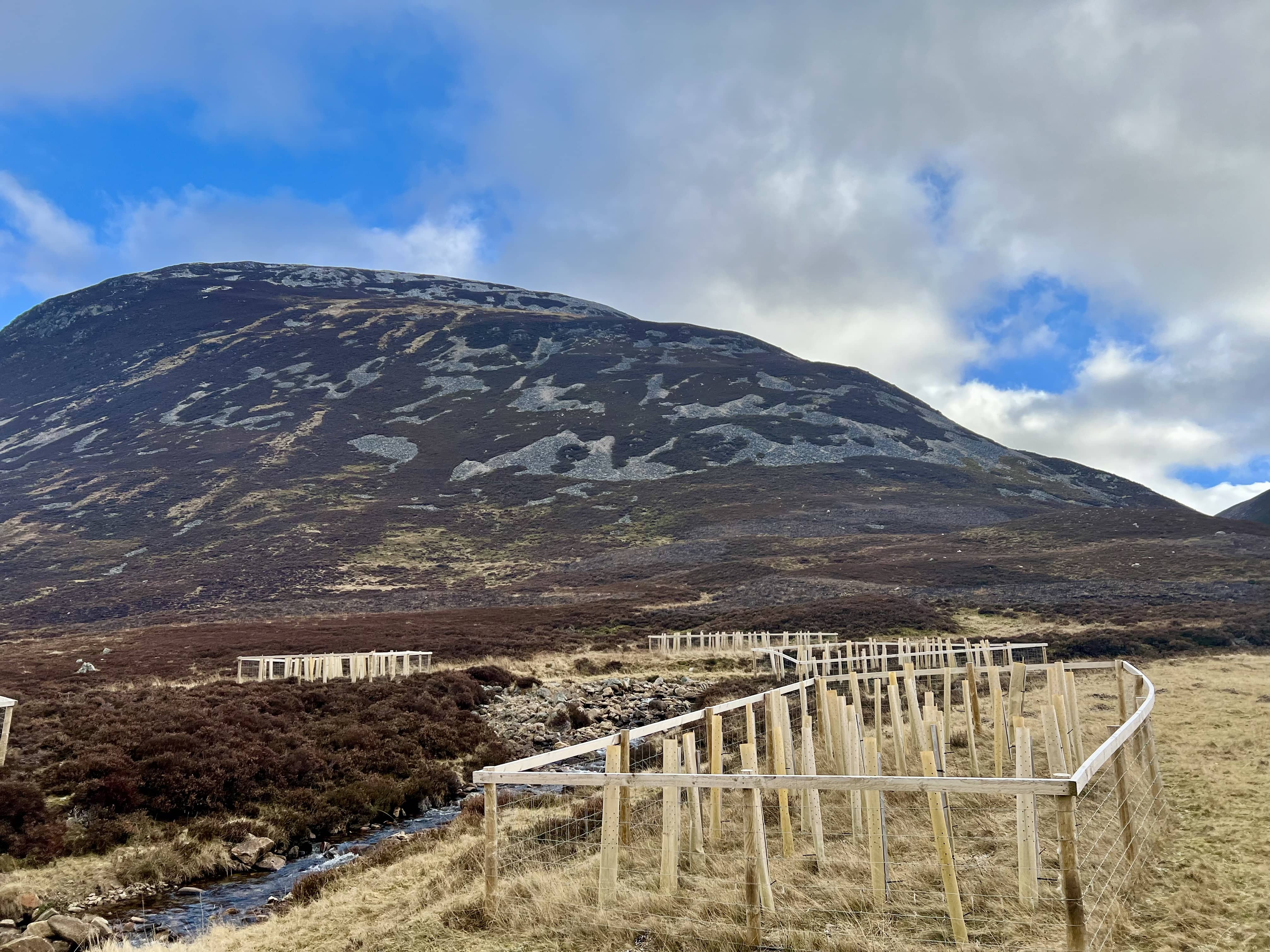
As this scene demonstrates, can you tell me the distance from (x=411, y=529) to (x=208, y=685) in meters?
58.7

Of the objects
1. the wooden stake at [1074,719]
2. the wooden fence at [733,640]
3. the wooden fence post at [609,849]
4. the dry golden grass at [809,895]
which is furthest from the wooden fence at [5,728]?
the wooden fence at [733,640]

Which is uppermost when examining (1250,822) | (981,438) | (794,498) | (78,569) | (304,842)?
(981,438)

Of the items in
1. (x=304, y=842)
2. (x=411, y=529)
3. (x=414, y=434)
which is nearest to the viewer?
(x=304, y=842)

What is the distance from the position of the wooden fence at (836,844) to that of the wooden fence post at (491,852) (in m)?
0.02

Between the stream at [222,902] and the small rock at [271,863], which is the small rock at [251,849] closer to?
the small rock at [271,863]

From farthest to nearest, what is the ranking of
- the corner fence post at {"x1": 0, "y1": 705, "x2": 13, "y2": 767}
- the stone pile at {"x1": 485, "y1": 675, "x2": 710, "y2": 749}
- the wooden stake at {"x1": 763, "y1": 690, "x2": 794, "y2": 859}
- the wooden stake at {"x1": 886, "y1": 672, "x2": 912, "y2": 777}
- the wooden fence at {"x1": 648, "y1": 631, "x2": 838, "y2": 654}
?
the wooden fence at {"x1": 648, "y1": 631, "x2": 838, "y2": 654}
the stone pile at {"x1": 485, "y1": 675, "x2": 710, "y2": 749}
the corner fence post at {"x1": 0, "y1": 705, "x2": 13, "y2": 767}
the wooden stake at {"x1": 886, "y1": 672, "x2": 912, "y2": 777}
the wooden stake at {"x1": 763, "y1": 690, "x2": 794, "y2": 859}

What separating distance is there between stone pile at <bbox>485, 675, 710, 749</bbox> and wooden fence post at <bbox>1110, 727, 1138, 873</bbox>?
13519 millimetres

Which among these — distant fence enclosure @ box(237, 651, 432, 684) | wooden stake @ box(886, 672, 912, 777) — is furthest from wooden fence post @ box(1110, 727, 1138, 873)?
distant fence enclosure @ box(237, 651, 432, 684)

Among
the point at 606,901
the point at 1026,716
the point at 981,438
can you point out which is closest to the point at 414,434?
the point at 981,438

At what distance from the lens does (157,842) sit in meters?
12.9

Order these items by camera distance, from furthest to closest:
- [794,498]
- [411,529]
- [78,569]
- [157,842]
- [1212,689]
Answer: [794,498]
[411,529]
[78,569]
[1212,689]
[157,842]

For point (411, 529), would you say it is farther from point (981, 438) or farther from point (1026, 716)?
point (981, 438)

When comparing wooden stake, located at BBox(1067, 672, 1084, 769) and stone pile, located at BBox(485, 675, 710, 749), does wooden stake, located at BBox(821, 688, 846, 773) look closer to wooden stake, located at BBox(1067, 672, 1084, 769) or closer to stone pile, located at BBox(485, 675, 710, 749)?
wooden stake, located at BBox(1067, 672, 1084, 769)

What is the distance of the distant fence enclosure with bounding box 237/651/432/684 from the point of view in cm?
2681
